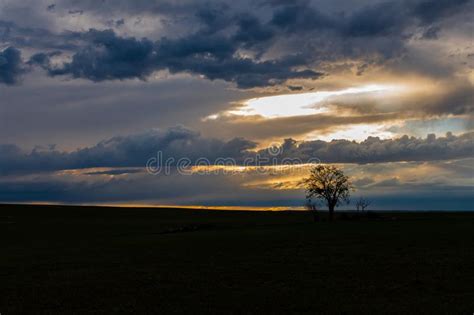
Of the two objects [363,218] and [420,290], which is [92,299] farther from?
[363,218]

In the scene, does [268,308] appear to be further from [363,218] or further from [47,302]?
[363,218]

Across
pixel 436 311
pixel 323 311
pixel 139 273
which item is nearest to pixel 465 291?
pixel 436 311

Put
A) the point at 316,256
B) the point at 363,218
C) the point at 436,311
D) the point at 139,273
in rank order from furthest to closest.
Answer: the point at 363,218 < the point at 316,256 < the point at 139,273 < the point at 436,311

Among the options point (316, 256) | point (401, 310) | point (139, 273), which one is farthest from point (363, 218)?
point (401, 310)

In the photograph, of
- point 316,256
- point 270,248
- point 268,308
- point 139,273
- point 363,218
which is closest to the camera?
point 268,308

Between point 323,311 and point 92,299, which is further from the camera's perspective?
point 92,299

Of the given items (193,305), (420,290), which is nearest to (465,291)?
(420,290)

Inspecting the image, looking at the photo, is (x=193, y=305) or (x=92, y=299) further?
(x=92, y=299)

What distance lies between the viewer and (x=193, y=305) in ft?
75.1

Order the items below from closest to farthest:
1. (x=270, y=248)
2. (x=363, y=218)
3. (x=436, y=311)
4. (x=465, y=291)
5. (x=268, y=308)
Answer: (x=436, y=311), (x=268, y=308), (x=465, y=291), (x=270, y=248), (x=363, y=218)

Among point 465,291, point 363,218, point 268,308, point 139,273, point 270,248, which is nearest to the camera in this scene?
point 268,308

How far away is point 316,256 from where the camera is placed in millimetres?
40062

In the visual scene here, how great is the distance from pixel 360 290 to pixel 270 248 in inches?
902

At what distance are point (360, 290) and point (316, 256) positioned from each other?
14.7 m
